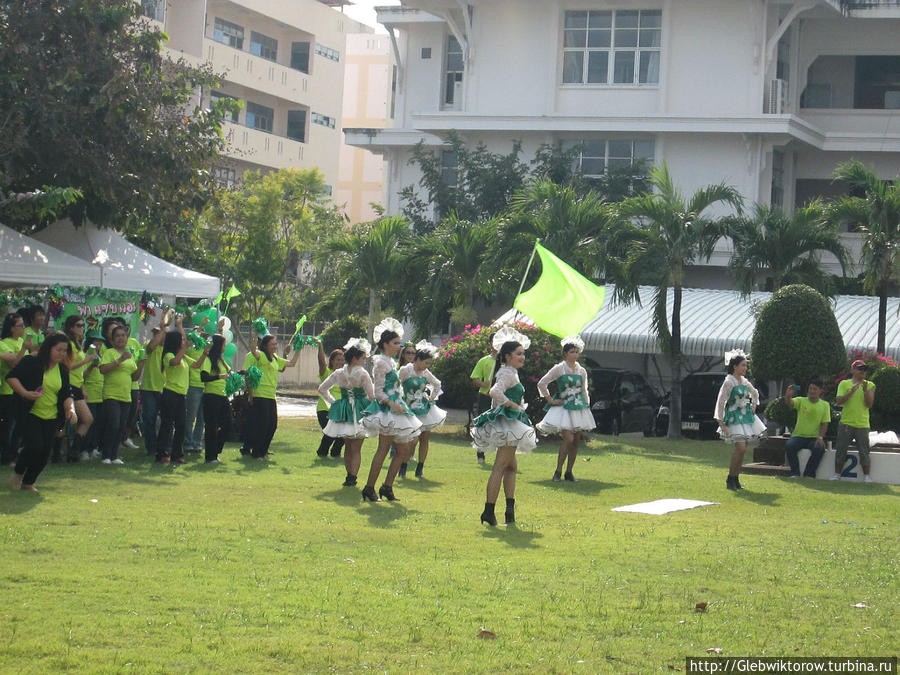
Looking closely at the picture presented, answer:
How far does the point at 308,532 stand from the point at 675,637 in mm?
4180

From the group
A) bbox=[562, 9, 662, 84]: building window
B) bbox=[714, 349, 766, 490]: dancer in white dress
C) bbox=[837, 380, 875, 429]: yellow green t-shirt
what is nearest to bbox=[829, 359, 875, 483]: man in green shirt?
bbox=[837, 380, 875, 429]: yellow green t-shirt

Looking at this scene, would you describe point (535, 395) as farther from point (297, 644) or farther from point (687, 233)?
point (297, 644)

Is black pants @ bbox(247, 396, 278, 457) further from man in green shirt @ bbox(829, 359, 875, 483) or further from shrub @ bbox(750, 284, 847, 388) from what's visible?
shrub @ bbox(750, 284, 847, 388)

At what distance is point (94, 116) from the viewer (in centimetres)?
1900

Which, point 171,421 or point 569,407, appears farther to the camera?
point 569,407

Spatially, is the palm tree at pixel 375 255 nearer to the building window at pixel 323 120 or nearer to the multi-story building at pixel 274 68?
the multi-story building at pixel 274 68

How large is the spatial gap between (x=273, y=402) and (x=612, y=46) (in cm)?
2449

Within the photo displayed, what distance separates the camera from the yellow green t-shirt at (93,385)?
1531cm

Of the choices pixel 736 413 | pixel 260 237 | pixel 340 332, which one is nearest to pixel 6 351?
pixel 736 413

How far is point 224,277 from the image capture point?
36031 mm

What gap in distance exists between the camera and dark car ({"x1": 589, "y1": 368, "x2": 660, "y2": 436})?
26.8 m

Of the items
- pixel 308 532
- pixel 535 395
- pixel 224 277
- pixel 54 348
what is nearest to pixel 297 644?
pixel 308 532

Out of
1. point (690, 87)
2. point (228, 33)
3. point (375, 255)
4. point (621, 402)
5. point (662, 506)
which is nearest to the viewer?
point (662, 506)

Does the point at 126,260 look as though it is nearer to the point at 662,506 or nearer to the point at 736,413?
the point at 736,413
